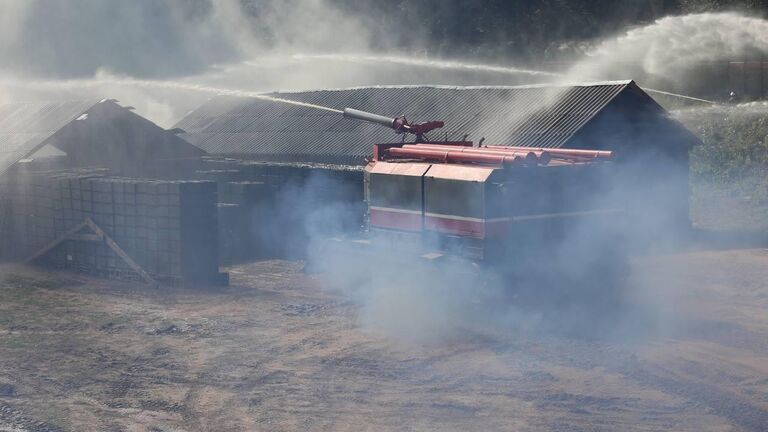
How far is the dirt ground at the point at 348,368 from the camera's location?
1281 cm

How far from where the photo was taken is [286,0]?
62469 mm

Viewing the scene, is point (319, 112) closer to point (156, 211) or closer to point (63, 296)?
point (156, 211)

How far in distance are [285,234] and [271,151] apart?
8095mm

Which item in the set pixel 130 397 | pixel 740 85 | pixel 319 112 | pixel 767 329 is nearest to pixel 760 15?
pixel 740 85

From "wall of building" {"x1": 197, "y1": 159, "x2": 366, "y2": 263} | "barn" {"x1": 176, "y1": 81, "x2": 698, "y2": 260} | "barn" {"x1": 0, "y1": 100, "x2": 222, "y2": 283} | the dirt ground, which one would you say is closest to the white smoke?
"barn" {"x1": 176, "y1": 81, "x2": 698, "y2": 260}

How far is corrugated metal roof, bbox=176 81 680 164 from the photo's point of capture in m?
29.3

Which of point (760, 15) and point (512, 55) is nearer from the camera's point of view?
point (760, 15)

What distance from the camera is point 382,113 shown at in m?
35.0

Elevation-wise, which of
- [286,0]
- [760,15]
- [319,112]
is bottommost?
[319,112]

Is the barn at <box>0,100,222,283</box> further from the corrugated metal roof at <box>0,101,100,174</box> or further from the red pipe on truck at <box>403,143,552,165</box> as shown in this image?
the red pipe on truck at <box>403,143,552,165</box>

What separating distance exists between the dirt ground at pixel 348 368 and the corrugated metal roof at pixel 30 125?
857cm

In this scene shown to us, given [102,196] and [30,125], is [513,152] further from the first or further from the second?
[30,125]

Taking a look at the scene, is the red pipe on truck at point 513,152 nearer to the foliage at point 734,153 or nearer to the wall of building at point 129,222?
the wall of building at point 129,222

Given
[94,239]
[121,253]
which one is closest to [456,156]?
[121,253]
